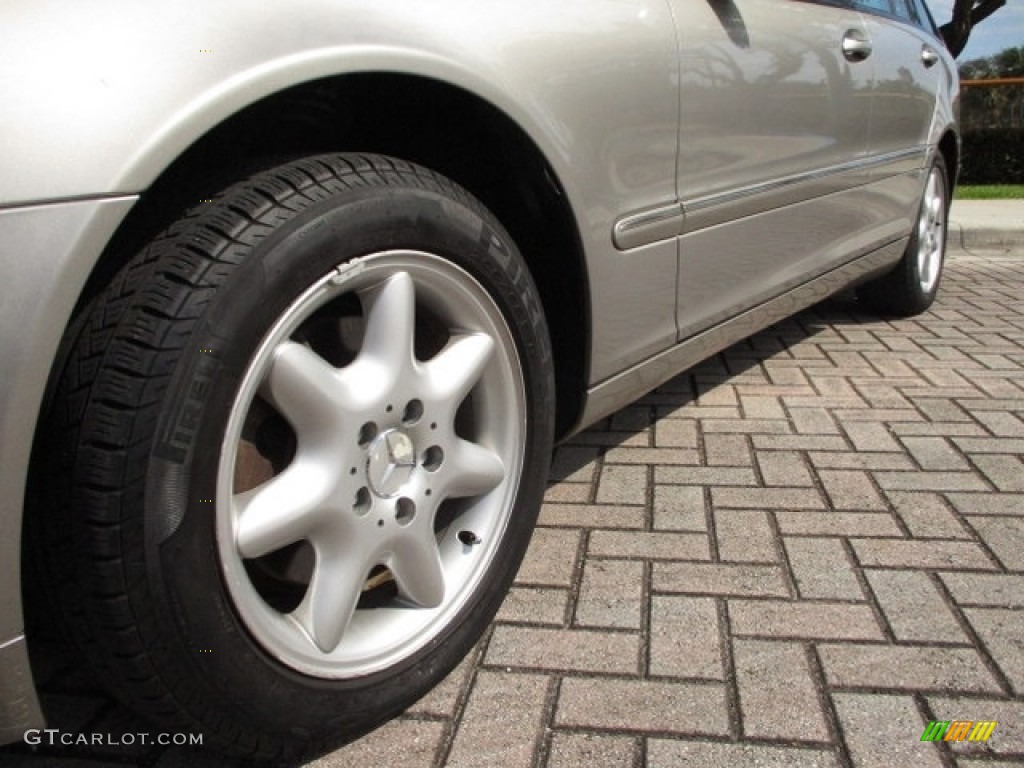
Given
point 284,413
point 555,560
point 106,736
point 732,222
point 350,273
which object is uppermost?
point 350,273

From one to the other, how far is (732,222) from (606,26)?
0.70 meters

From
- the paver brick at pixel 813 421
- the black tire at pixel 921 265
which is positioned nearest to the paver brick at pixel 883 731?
the paver brick at pixel 813 421

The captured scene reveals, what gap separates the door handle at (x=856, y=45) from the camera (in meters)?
2.90

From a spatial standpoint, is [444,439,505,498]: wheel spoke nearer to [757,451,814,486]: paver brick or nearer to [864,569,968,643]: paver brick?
[864,569,968,643]: paver brick

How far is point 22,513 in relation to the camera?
1.15 metres

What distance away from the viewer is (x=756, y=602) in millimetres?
1931

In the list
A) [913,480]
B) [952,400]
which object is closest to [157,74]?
[913,480]

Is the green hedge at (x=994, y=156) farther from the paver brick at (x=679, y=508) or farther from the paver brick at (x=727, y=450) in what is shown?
the paver brick at (x=679, y=508)

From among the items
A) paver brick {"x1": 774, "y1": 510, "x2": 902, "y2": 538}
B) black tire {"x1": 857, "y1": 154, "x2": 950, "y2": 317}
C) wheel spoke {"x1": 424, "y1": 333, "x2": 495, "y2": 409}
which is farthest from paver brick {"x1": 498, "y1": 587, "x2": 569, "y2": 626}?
black tire {"x1": 857, "y1": 154, "x2": 950, "y2": 317}

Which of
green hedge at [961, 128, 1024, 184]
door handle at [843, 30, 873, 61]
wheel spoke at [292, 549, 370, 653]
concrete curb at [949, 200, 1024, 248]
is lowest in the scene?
green hedge at [961, 128, 1024, 184]

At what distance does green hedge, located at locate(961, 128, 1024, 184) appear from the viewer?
11.8 meters

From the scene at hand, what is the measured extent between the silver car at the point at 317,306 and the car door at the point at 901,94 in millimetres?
1145

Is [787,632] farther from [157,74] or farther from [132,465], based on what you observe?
[157,74]

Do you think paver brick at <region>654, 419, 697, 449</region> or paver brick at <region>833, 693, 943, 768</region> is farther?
paver brick at <region>654, 419, 697, 449</region>
